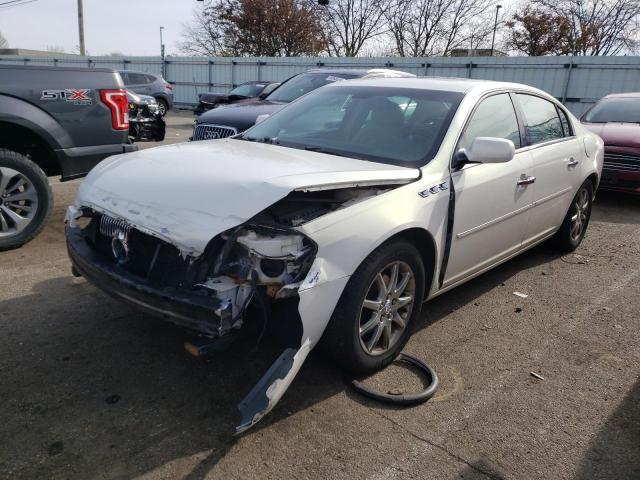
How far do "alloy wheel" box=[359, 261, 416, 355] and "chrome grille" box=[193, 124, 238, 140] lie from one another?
4346 millimetres

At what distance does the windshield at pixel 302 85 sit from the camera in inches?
334

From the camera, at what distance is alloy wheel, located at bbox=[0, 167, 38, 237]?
4.77 metres

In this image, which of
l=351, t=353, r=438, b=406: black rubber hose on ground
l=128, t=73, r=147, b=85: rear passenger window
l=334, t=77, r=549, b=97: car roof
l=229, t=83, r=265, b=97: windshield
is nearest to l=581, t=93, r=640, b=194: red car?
l=334, t=77, r=549, b=97: car roof

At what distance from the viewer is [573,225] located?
5465 millimetres

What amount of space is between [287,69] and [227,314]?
75.4ft

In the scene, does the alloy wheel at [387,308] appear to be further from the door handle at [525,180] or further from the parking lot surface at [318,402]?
the door handle at [525,180]

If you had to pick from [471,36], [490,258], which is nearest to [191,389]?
[490,258]

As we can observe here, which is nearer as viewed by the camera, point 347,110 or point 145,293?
point 145,293

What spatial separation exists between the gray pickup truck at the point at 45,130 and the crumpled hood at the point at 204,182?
184 centimetres

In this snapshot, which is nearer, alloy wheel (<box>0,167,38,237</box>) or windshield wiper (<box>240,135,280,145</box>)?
windshield wiper (<box>240,135,280,145</box>)

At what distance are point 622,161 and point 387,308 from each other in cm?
620

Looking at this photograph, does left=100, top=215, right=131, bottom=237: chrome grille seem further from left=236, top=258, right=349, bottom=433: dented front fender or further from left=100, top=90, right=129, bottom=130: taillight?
left=100, top=90, right=129, bottom=130: taillight

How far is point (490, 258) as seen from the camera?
4.06 meters

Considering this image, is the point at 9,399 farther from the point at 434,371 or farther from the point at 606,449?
the point at 606,449
